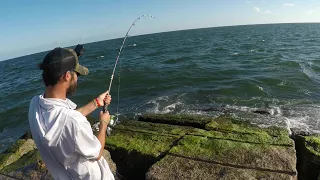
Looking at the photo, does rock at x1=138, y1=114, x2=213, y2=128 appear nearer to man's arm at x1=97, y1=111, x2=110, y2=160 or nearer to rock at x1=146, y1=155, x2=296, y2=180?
rock at x1=146, y1=155, x2=296, y2=180

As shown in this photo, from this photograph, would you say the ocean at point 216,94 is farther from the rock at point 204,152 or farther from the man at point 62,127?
the man at point 62,127

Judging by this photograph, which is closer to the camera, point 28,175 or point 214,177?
point 214,177

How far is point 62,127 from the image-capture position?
2.05 metres

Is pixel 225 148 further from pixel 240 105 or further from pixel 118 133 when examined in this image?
pixel 240 105

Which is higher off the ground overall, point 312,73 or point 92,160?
point 92,160

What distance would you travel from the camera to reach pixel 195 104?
470 inches

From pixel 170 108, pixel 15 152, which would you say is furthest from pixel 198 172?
pixel 170 108

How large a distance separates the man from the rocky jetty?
1.87 m

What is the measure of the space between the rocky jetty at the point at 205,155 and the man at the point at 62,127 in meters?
1.87

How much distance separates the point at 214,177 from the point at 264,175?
0.68 metres

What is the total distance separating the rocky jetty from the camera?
13.1 feet

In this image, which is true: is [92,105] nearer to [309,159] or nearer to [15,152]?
[309,159]

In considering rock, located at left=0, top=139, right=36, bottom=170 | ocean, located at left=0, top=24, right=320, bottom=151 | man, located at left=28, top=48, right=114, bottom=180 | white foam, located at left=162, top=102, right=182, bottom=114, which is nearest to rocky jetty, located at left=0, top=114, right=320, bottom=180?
rock, located at left=0, top=139, right=36, bottom=170

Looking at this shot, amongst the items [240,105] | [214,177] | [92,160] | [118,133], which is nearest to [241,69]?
[240,105]
